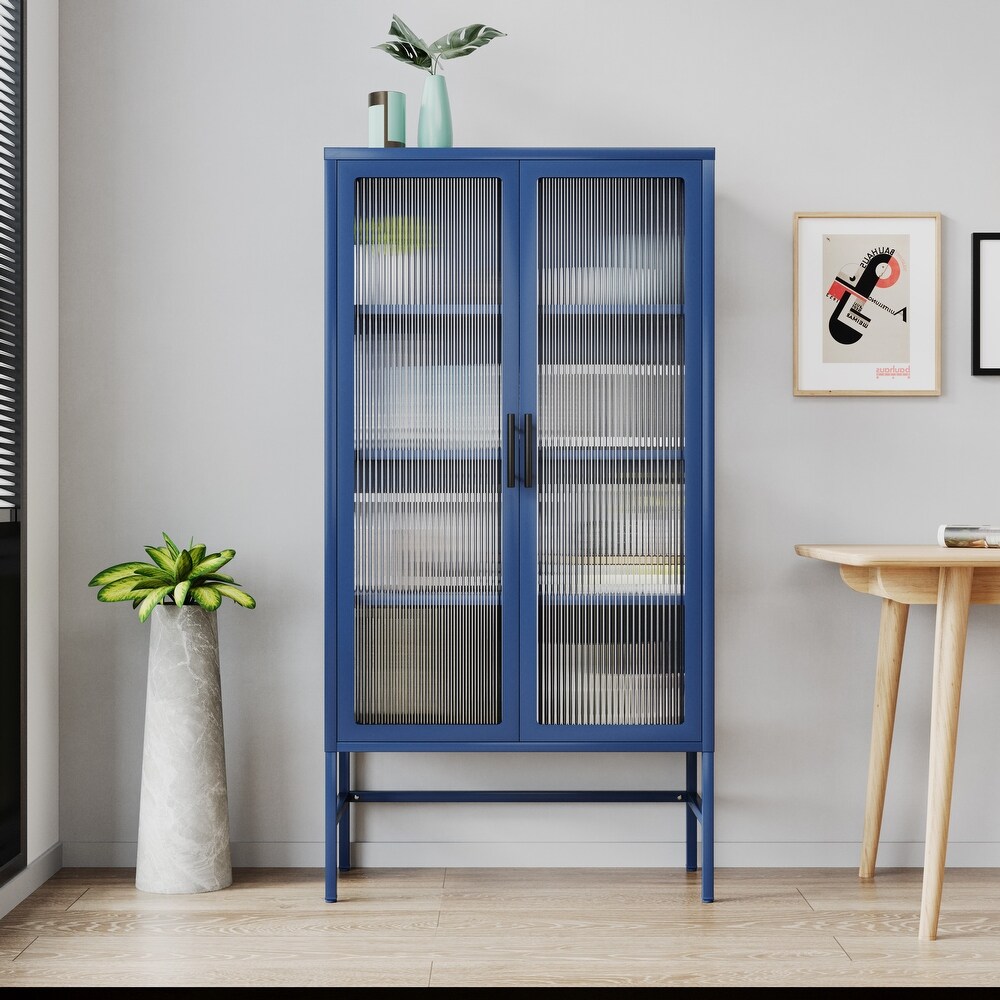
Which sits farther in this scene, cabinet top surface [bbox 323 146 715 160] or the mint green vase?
the mint green vase

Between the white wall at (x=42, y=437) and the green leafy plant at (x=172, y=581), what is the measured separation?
0.22 metres

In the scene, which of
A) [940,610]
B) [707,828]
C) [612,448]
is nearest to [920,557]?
[940,610]

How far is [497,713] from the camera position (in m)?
2.42

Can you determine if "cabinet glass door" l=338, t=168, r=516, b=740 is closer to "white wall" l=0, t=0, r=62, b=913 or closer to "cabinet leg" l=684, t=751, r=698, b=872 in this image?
"cabinet leg" l=684, t=751, r=698, b=872

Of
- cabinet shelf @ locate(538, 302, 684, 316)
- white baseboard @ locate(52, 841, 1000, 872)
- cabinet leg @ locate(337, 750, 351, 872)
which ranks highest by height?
cabinet shelf @ locate(538, 302, 684, 316)

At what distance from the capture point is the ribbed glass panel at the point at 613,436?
95.3 inches

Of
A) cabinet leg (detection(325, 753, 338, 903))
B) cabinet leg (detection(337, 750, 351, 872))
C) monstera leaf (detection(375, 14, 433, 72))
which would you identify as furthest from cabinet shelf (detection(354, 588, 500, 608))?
monstera leaf (detection(375, 14, 433, 72))

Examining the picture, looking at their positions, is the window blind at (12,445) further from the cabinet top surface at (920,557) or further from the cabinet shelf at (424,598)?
the cabinet top surface at (920,557)

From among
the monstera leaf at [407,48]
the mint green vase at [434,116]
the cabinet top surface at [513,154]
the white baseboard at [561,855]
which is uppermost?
the monstera leaf at [407,48]

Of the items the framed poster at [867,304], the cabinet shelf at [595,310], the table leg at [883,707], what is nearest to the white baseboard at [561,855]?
the table leg at [883,707]

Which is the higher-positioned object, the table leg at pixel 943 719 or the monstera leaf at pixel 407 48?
the monstera leaf at pixel 407 48

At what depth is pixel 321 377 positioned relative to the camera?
2.75 meters

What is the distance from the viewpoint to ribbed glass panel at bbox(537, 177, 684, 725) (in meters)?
2.42
